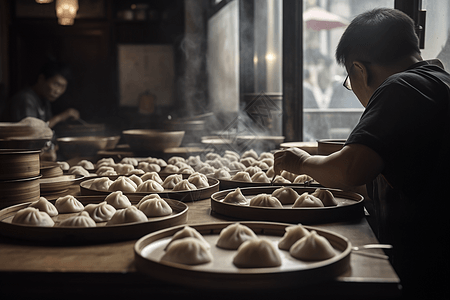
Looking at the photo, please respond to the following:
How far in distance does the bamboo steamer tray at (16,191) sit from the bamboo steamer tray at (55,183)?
0.41 meters

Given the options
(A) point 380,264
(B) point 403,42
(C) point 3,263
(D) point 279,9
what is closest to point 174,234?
(C) point 3,263

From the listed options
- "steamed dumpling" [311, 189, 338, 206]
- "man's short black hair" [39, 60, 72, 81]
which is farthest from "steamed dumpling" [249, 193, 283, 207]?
"man's short black hair" [39, 60, 72, 81]

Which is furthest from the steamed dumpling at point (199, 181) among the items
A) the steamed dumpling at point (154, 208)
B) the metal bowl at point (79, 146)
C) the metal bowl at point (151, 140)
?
the metal bowl at point (79, 146)

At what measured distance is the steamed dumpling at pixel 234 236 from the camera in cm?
140

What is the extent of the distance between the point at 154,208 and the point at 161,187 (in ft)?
1.63

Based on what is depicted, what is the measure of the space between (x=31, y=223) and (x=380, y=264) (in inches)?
47.5

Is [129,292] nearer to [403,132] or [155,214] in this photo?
[155,214]

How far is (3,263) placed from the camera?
1310 millimetres

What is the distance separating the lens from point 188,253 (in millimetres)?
1250

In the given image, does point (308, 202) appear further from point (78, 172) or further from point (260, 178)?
point (78, 172)

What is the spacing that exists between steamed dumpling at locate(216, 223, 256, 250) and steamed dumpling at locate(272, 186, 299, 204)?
63cm

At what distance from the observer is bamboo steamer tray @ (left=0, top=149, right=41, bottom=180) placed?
6.16ft

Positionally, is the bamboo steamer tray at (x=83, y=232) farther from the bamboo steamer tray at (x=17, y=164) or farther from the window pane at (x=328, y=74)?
the window pane at (x=328, y=74)

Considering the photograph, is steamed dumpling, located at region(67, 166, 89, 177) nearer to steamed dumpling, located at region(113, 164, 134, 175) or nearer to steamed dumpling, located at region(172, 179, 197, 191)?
steamed dumpling, located at region(113, 164, 134, 175)
